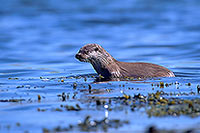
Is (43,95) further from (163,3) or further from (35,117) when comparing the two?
(163,3)

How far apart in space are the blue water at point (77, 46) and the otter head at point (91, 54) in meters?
0.64

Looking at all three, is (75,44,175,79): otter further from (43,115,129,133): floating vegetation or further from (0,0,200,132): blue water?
(43,115,129,133): floating vegetation

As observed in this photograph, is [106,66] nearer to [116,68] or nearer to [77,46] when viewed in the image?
[116,68]

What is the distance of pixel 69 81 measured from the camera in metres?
13.3

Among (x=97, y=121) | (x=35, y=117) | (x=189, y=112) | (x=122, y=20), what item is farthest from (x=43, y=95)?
(x=122, y=20)

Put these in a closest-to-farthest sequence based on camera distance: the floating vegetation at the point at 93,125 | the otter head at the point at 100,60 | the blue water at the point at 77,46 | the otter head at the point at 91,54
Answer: the floating vegetation at the point at 93,125, the blue water at the point at 77,46, the otter head at the point at 91,54, the otter head at the point at 100,60

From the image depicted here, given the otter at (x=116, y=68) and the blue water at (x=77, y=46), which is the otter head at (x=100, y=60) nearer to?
the otter at (x=116, y=68)

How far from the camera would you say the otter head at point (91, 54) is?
13078mm

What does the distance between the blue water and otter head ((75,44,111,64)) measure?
639 millimetres

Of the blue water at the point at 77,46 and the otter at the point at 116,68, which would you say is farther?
the otter at the point at 116,68

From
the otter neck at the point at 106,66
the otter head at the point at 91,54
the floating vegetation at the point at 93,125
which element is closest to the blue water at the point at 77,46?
the floating vegetation at the point at 93,125

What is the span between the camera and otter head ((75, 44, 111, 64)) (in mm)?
13078

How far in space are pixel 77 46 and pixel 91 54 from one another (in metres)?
15.0

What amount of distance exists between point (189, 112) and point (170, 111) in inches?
13.4
